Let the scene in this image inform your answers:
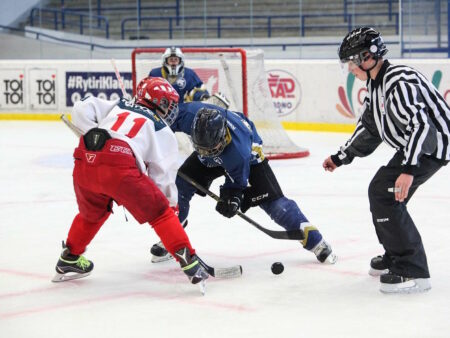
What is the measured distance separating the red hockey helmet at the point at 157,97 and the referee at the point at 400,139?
78 centimetres

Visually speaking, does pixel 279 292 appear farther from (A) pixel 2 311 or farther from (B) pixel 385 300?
(A) pixel 2 311

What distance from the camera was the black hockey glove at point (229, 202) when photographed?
414cm

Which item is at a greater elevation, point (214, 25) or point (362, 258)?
point (214, 25)

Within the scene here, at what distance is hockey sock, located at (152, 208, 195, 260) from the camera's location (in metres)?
3.81

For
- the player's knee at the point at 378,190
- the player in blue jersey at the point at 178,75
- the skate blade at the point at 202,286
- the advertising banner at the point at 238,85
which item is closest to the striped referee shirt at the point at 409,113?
the player's knee at the point at 378,190

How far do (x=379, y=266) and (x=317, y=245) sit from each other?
39 cm

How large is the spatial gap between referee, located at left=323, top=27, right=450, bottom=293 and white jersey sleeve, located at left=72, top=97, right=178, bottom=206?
84cm

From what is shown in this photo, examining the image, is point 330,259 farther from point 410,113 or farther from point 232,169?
point 410,113

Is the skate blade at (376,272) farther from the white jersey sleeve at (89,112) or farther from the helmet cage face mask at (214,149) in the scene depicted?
the white jersey sleeve at (89,112)

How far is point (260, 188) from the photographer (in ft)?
14.5

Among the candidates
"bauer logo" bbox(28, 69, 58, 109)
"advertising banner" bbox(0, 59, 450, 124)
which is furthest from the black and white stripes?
"bauer logo" bbox(28, 69, 58, 109)

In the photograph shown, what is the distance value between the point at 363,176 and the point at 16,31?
8.46m

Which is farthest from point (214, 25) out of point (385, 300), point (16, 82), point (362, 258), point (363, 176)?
point (385, 300)

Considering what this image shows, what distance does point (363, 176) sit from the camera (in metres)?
7.61
